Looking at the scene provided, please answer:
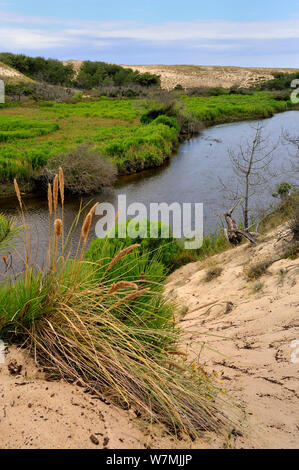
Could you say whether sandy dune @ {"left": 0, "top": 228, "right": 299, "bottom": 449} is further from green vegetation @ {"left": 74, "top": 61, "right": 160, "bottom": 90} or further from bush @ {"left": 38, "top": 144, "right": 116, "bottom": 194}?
green vegetation @ {"left": 74, "top": 61, "right": 160, "bottom": 90}

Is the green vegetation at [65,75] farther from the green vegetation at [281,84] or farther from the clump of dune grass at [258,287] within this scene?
the clump of dune grass at [258,287]

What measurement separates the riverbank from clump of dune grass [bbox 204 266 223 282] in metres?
11.2

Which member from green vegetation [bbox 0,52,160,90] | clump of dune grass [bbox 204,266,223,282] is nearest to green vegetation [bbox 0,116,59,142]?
clump of dune grass [bbox 204,266,223,282]

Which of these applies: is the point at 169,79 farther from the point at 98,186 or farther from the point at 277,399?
the point at 277,399

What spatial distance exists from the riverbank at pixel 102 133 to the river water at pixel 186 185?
963 mm

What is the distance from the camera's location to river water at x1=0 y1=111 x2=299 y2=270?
13.5 meters

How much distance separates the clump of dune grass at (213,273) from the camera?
7023 mm

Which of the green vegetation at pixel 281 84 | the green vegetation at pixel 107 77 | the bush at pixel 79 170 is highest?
the green vegetation at pixel 107 77

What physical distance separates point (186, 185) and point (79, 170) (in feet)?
15.5

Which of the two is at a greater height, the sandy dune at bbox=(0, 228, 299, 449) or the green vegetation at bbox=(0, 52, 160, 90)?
the green vegetation at bbox=(0, 52, 160, 90)

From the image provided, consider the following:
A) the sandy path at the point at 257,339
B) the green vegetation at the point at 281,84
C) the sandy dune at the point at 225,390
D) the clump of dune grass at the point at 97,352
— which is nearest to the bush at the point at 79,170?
the sandy path at the point at 257,339

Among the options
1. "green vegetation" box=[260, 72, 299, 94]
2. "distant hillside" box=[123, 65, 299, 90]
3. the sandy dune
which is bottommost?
the sandy dune

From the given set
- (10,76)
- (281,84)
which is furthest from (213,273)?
(281,84)

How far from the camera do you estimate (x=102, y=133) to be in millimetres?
24312
